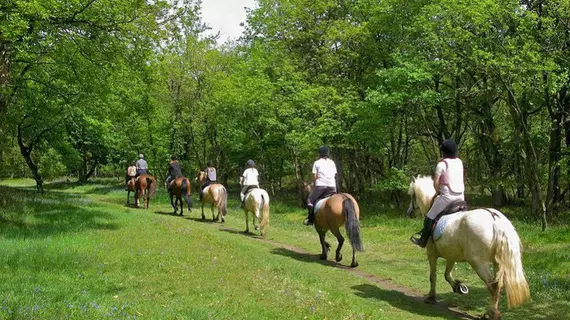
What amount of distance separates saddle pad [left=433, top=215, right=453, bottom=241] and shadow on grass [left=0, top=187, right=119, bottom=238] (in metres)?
9.61

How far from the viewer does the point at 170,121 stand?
40.2 metres

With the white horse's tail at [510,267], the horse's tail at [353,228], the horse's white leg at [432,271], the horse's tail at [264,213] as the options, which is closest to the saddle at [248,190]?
the horse's tail at [264,213]

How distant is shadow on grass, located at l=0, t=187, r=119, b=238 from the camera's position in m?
12.4

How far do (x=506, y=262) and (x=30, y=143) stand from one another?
108 feet

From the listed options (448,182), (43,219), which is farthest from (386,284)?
(43,219)

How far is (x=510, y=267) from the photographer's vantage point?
6.76 metres

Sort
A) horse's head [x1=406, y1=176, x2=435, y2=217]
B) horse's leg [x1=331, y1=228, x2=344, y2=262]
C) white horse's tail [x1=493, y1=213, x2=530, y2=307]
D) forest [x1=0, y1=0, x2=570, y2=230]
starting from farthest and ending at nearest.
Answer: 1. forest [x1=0, y1=0, x2=570, y2=230]
2. horse's leg [x1=331, y1=228, x2=344, y2=262]
3. horse's head [x1=406, y1=176, x2=435, y2=217]
4. white horse's tail [x1=493, y1=213, x2=530, y2=307]

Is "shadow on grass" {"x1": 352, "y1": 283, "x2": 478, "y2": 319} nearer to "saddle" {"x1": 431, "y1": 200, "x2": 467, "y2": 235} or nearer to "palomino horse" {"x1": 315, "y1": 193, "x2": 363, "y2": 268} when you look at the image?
"saddle" {"x1": 431, "y1": 200, "x2": 467, "y2": 235}

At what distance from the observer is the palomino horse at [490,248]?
676 centimetres

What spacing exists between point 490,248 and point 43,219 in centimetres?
1330

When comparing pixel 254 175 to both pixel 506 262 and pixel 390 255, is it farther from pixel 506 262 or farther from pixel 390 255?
pixel 506 262

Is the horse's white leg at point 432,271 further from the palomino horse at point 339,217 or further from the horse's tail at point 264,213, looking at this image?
the horse's tail at point 264,213

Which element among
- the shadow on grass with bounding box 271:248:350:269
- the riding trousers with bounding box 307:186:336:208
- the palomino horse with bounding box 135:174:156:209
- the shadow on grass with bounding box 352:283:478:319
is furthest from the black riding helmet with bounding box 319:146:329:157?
the palomino horse with bounding box 135:174:156:209

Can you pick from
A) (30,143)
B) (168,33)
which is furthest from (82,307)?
(30,143)
